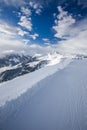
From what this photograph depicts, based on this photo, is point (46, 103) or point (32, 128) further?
point (46, 103)

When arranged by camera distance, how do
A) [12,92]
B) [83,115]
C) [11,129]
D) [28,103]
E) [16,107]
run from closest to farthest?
[11,129] < [83,115] < [16,107] < [28,103] < [12,92]

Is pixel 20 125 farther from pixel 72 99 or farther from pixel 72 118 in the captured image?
pixel 72 99

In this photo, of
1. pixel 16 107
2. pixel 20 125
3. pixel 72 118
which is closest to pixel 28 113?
pixel 16 107

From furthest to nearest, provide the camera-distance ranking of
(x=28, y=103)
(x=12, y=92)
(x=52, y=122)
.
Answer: (x=12, y=92)
(x=28, y=103)
(x=52, y=122)

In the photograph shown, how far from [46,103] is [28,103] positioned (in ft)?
3.47

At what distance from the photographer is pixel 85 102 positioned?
9.77m

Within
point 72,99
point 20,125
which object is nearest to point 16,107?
point 20,125

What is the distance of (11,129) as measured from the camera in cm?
654

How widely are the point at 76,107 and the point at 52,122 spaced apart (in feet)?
7.04

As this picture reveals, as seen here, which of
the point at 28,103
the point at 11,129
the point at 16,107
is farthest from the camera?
the point at 28,103

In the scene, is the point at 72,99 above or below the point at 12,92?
below

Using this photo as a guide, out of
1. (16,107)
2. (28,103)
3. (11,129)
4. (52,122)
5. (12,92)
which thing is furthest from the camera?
(12,92)

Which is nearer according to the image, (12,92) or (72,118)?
(72,118)

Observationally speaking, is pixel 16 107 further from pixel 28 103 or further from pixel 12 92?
pixel 12 92
